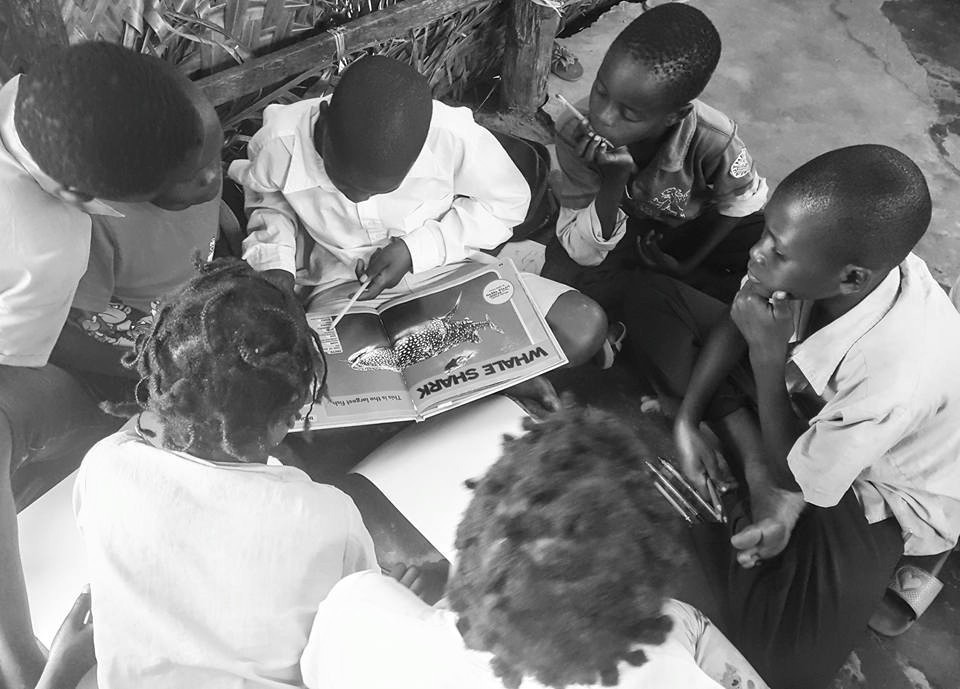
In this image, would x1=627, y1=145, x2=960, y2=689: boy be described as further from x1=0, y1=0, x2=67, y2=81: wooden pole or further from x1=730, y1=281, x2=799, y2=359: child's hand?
x1=0, y1=0, x2=67, y2=81: wooden pole

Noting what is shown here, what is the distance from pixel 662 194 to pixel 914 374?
73 centimetres

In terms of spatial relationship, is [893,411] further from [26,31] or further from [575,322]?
[26,31]

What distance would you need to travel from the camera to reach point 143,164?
3.29ft

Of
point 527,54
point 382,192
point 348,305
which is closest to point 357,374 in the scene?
point 348,305

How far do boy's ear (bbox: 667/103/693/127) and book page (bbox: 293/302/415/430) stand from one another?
2.35ft

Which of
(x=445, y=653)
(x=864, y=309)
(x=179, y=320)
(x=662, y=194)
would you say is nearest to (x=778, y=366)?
(x=864, y=309)

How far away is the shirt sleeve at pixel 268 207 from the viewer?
1440mm

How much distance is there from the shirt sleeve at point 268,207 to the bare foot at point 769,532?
3.18ft

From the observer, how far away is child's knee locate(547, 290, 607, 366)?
161 centimetres

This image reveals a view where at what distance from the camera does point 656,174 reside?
1727 millimetres

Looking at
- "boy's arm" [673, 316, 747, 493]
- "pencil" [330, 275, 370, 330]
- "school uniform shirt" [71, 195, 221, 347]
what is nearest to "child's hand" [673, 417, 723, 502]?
"boy's arm" [673, 316, 747, 493]

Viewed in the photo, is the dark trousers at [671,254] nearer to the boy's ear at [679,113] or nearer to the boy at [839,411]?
the boy's ear at [679,113]

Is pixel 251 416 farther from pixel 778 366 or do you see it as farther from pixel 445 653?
pixel 778 366

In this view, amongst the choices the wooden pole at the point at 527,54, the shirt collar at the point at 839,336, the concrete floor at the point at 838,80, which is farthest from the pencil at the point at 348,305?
the concrete floor at the point at 838,80
